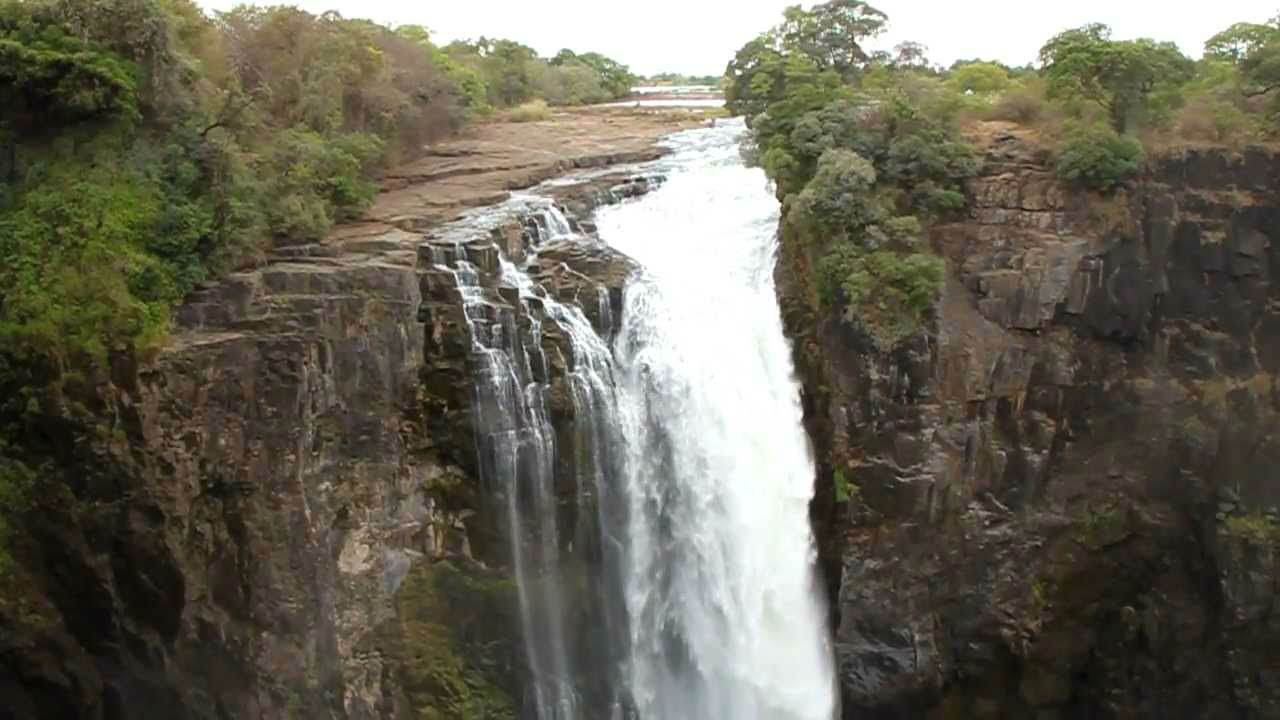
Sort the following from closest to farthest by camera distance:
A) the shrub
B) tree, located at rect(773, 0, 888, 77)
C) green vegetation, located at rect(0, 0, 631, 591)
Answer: green vegetation, located at rect(0, 0, 631, 591) < the shrub < tree, located at rect(773, 0, 888, 77)

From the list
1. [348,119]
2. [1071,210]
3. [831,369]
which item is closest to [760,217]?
[831,369]

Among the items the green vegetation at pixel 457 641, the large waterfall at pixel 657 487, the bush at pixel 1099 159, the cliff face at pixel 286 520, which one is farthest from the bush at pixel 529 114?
the green vegetation at pixel 457 641

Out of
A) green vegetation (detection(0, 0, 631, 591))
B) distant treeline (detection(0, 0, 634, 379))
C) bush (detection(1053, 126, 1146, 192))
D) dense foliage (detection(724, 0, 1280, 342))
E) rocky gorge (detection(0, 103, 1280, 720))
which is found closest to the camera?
green vegetation (detection(0, 0, 631, 591))

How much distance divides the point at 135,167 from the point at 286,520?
586 centimetres

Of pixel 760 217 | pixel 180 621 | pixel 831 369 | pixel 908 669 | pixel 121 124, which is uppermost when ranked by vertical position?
pixel 121 124

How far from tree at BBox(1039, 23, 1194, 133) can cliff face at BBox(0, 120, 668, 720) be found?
10.8 m

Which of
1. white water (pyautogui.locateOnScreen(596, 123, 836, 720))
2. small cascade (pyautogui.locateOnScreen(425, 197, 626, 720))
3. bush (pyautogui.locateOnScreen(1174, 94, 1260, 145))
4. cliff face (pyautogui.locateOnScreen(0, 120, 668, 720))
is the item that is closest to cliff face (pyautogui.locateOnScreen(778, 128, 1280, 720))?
bush (pyautogui.locateOnScreen(1174, 94, 1260, 145))

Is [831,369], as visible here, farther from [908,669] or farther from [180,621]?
[180,621]

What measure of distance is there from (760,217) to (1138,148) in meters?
7.00

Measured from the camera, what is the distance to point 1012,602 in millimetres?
19672

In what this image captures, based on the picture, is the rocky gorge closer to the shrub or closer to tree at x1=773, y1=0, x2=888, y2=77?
the shrub

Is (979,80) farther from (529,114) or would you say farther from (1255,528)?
(529,114)

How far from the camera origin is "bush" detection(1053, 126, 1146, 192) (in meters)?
19.2

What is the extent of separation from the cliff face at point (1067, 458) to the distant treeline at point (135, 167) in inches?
354
